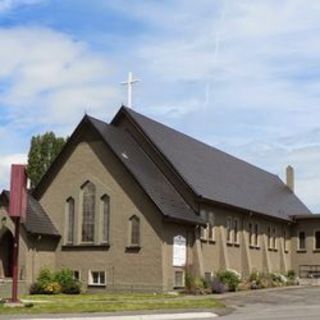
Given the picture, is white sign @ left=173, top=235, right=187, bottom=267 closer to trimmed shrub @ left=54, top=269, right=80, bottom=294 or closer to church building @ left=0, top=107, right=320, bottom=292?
church building @ left=0, top=107, right=320, bottom=292

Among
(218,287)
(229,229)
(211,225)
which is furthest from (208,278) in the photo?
(229,229)

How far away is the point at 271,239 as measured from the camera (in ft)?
163

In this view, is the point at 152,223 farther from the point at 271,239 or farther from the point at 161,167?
the point at 271,239

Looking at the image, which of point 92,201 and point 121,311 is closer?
point 121,311

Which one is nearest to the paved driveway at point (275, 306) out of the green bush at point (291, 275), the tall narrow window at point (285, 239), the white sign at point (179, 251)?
the white sign at point (179, 251)

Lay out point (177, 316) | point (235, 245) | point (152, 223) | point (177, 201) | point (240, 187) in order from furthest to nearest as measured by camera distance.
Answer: point (240, 187), point (235, 245), point (177, 201), point (152, 223), point (177, 316)

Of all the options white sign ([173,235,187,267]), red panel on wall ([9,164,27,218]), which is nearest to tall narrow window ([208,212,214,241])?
white sign ([173,235,187,267])

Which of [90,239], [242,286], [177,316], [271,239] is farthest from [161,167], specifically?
[177,316]

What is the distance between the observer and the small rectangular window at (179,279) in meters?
35.7

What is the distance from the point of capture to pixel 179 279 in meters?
36.1

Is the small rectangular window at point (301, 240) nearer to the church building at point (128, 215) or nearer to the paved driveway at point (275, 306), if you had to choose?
the church building at point (128, 215)

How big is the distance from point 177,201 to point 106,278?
18.0ft

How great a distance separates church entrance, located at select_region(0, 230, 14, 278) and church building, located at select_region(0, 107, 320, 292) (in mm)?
59

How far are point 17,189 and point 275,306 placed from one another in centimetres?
1049
